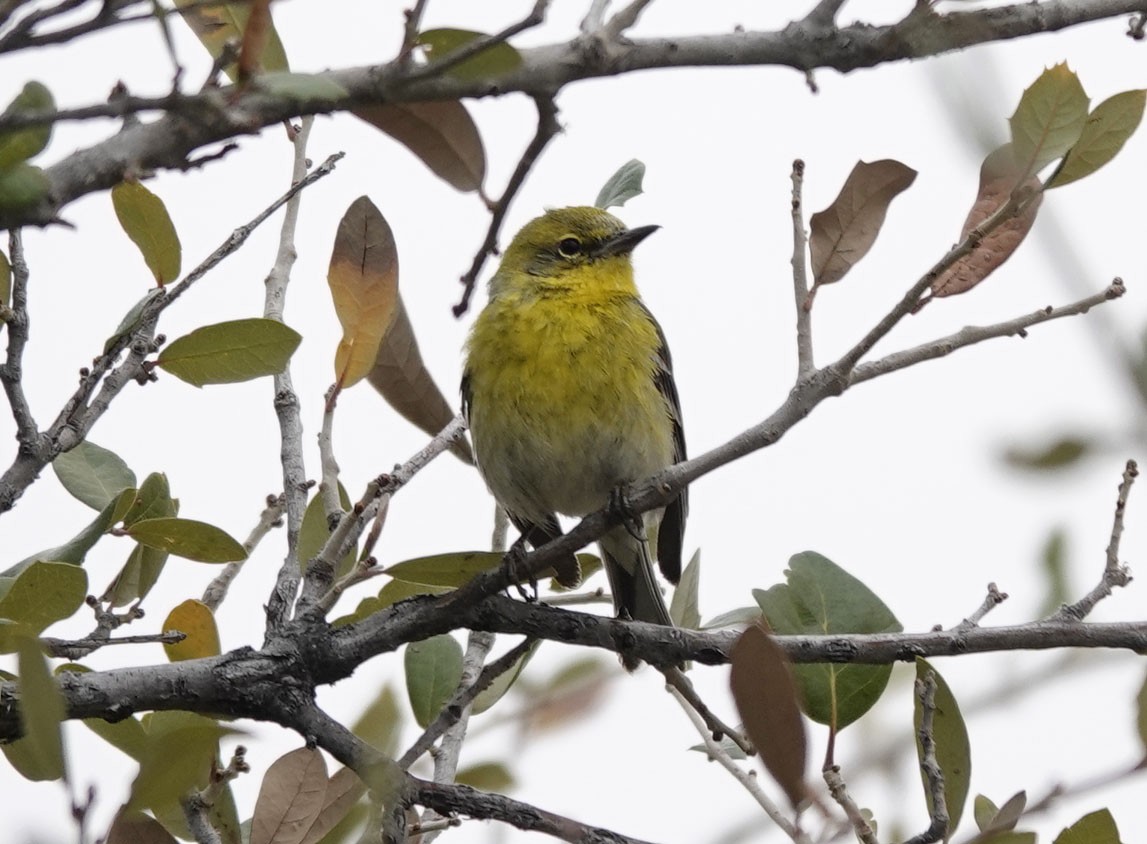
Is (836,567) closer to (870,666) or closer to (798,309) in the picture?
(870,666)

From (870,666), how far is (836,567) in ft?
0.79

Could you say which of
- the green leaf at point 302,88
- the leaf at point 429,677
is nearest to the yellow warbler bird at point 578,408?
the leaf at point 429,677

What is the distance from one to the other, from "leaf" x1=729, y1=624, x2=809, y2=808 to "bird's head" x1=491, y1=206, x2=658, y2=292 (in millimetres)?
3521

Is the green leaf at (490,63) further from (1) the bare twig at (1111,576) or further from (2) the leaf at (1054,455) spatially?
(1) the bare twig at (1111,576)

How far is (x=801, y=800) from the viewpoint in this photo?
7.68 feet

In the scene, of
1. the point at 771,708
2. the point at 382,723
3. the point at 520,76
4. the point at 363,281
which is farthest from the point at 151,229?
the point at 771,708

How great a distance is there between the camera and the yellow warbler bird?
5188 millimetres

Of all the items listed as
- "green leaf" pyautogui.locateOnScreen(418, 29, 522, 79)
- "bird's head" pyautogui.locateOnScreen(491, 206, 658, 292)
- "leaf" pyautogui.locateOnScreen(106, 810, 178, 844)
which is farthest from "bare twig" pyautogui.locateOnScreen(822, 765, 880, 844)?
"bird's head" pyautogui.locateOnScreen(491, 206, 658, 292)

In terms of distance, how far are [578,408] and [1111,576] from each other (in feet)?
8.04

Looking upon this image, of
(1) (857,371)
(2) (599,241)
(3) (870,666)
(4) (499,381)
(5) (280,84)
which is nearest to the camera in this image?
(5) (280,84)

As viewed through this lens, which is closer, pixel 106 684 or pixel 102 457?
pixel 106 684

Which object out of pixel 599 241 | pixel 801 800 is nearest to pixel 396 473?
pixel 801 800

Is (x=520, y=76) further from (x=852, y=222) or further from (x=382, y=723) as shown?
(x=382, y=723)

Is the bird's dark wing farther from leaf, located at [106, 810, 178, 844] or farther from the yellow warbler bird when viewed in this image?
leaf, located at [106, 810, 178, 844]
